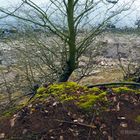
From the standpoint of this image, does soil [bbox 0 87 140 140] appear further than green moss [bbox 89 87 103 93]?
No

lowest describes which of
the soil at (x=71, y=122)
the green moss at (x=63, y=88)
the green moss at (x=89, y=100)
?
the soil at (x=71, y=122)

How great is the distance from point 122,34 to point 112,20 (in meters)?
4.13

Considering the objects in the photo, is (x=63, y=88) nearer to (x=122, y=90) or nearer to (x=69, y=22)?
(x=122, y=90)

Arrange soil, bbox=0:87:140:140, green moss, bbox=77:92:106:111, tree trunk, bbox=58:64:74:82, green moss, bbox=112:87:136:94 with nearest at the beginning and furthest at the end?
soil, bbox=0:87:140:140
green moss, bbox=77:92:106:111
green moss, bbox=112:87:136:94
tree trunk, bbox=58:64:74:82

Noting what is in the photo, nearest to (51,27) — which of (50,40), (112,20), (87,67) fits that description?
(50,40)

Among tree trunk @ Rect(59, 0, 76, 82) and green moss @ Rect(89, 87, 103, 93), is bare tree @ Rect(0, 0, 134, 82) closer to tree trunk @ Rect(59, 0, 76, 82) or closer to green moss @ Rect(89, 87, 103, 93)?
tree trunk @ Rect(59, 0, 76, 82)

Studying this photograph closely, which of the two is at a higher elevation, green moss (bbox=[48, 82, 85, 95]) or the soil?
green moss (bbox=[48, 82, 85, 95])

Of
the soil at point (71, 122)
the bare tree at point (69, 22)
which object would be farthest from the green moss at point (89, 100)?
the bare tree at point (69, 22)

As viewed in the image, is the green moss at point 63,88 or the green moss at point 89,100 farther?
the green moss at point 63,88

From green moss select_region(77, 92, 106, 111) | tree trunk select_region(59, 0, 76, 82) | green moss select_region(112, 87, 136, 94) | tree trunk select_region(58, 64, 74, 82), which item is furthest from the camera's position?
tree trunk select_region(58, 64, 74, 82)

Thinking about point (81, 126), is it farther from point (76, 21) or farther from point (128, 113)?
point (76, 21)

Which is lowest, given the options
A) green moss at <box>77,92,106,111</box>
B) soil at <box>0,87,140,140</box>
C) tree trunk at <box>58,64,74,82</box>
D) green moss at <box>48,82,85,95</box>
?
tree trunk at <box>58,64,74,82</box>

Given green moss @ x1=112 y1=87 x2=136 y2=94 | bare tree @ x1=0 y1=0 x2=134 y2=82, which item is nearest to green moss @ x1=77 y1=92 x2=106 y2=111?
green moss @ x1=112 y1=87 x2=136 y2=94

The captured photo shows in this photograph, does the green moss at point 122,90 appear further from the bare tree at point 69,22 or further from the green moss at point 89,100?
the bare tree at point 69,22
